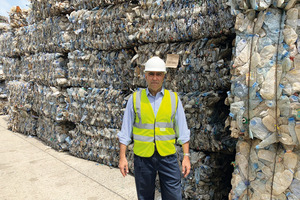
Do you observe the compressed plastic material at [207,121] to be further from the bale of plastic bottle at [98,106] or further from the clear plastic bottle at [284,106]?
the bale of plastic bottle at [98,106]

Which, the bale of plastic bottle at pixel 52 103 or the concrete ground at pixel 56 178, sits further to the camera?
the bale of plastic bottle at pixel 52 103

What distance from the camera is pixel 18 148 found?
578 cm

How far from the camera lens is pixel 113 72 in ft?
14.2

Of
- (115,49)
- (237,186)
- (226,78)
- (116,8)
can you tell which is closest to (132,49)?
(115,49)

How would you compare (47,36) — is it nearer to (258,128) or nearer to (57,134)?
(57,134)

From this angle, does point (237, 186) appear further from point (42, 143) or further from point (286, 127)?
point (42, 143)

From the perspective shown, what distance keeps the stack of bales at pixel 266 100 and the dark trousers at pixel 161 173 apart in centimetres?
54

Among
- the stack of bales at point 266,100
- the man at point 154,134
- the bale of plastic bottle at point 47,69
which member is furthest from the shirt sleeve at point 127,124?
the bale of plastic bottle at point 47,69

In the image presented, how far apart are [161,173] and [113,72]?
2.47 m

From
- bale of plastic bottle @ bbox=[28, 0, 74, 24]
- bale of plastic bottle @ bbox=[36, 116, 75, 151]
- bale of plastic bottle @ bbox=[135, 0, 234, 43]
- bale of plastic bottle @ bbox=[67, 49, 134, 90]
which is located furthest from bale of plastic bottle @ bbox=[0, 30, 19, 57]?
bale of plastic bottle @ bbox=[135, 0, 234, 43]

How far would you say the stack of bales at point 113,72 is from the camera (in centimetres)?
295

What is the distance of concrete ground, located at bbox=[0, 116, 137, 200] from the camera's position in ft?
11.6

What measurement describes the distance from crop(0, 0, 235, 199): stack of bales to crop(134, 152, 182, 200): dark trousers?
81 centimetres

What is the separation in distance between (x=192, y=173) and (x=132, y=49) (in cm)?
222
